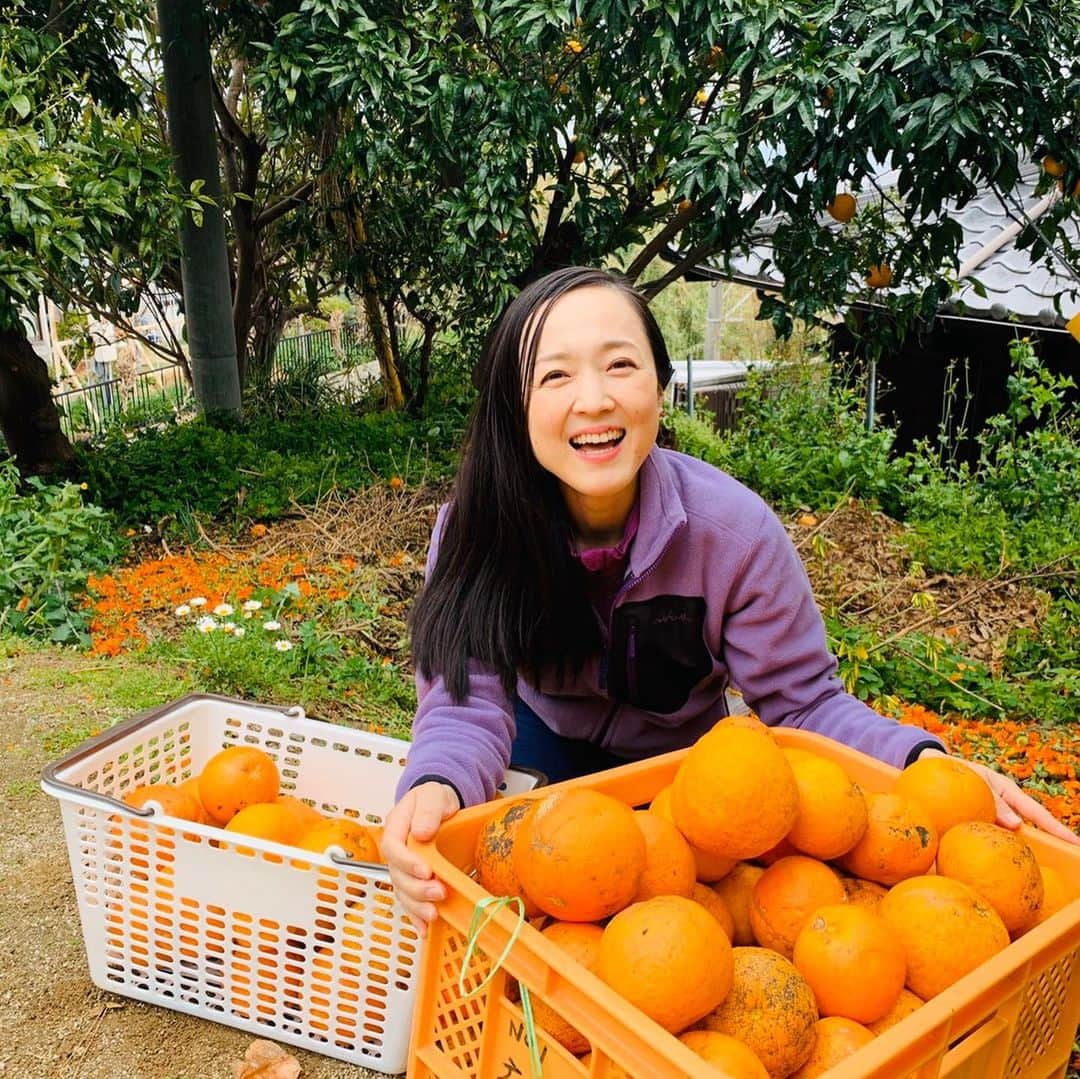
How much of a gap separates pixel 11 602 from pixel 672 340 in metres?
15.9

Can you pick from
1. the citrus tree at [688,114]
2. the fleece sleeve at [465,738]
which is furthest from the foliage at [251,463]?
the fleece sleeve at [465,738]

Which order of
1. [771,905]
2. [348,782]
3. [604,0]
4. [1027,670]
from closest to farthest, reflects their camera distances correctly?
[771,905] → [348,782] → [604,0] → [1027,670]

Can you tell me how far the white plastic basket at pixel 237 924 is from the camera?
5.42 ft

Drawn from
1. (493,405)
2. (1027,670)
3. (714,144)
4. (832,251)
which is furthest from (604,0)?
(1027,670)

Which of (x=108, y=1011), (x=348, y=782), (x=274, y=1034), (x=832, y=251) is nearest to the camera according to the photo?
(x=274, y=1034)

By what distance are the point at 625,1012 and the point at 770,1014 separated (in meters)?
0.19

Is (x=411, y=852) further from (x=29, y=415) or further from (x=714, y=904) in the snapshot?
(x=29, y=415)

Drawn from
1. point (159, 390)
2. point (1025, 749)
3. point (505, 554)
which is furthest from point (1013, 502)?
point (159, 390)

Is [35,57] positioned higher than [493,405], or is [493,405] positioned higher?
[35,57]

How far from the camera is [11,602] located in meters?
4.25

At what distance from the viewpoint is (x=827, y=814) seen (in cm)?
124

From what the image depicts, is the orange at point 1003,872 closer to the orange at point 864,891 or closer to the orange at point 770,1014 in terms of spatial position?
the orange at point 864,891

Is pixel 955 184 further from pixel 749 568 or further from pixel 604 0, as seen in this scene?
pixel 749 568

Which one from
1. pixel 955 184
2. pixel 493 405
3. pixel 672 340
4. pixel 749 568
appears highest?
pixel 955 184
